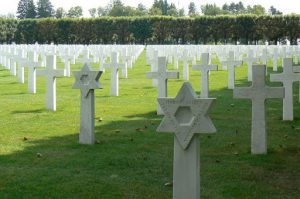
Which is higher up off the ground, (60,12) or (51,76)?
(60,12)

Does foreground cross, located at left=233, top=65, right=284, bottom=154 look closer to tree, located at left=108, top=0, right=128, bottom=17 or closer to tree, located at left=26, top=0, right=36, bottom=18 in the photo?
tree, located at left=26, top=0, right=36, bottom=18

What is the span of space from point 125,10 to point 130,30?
148 feet

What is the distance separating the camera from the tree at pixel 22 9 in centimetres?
10738

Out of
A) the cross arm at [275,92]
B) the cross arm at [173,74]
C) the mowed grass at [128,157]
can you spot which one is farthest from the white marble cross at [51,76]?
the cross arm at [275,92]

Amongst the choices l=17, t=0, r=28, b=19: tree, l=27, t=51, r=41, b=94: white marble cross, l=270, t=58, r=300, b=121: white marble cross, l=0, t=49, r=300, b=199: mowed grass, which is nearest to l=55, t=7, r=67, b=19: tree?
l=17, t=0, r=28, b=19: tree

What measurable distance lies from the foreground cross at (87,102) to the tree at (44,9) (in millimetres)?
97987

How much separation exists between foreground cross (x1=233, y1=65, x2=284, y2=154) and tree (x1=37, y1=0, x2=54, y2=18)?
99.4 meters

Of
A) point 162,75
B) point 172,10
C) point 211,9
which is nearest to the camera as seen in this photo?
point 162,75

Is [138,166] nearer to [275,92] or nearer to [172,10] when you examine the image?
[275,92]

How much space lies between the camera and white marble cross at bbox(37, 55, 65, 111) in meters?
13.1

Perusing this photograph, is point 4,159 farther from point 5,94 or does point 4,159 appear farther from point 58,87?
point 58,87

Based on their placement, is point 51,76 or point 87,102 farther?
point 51,76

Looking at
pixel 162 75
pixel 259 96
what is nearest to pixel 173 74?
pixel 162 75

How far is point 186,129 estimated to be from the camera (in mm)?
5555
